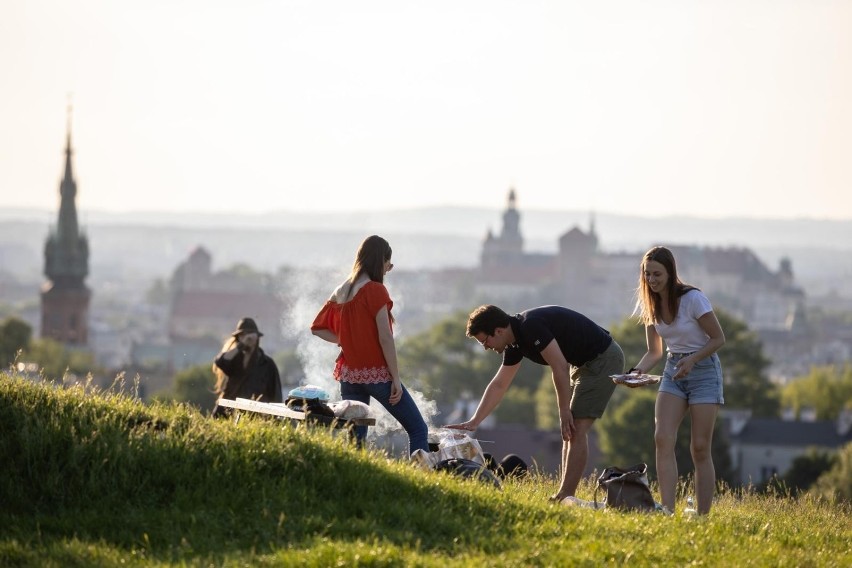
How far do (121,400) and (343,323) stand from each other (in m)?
1.30

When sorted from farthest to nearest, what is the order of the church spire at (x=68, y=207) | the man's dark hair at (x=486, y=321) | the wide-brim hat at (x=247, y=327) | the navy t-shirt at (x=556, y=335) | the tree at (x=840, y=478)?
1. the church spire at (x=68, y=207)
2. the tree at (x=840, y=478)
3. the wide-brim hat at (x=247, y=327)
4. the navy t-shirt at (x=556, y=335)
5. the man's dark hair at (x=486, y=321)

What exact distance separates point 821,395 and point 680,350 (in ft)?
313

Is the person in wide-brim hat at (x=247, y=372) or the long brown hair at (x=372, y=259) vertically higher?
the long brown hair at (x=372, y=259)

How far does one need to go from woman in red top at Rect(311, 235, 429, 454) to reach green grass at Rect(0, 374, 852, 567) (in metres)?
0.58

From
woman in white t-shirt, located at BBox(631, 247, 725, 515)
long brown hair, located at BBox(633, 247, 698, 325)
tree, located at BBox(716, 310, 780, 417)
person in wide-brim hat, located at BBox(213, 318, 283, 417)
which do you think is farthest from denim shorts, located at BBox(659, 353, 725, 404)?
tree, located at BBox(716, 310, 780, 417)

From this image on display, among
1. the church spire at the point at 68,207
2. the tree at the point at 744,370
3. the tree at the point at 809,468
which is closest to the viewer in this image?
the tree at the point at 809,468

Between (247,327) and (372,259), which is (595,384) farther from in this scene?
(247,327)

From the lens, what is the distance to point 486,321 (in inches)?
357

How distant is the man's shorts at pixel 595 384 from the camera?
9414 mm

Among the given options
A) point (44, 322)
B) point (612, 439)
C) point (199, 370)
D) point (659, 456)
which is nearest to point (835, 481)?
point (612, 439)

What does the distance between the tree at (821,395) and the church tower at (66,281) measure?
55.4 metres

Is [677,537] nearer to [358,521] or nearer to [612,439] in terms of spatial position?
[358,521]

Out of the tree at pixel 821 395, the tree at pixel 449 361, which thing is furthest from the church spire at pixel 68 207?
the tree at pixel 821 395

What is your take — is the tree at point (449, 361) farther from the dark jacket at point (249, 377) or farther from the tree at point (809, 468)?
the dark jacket at point (249, 377)
